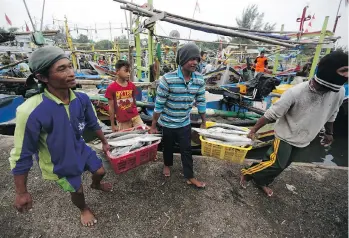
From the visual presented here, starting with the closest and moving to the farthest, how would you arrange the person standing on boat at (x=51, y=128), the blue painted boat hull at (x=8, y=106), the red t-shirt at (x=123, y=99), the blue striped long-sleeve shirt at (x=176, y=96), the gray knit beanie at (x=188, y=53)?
1. the person standing on boat at (x=51, y=128)
2. the gray knit beanie at (x=188, y=53)
3. the blue striped long-sleeve shirt at (x=176, y=96)
4. the red t-shirt at (x=123, y=99)
5. the blue painted boat hull at (x=8, y=106)

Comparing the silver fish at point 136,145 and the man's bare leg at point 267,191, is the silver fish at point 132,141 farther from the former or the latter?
the man's bare leg at point 267,191

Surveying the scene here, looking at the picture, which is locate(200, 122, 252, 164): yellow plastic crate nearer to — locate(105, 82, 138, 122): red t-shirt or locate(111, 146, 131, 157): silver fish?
locate(111, 146, 131, 157): silver fish

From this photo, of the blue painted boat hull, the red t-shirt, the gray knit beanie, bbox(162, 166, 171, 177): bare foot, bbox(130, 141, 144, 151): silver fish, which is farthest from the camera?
the blue painted boat hull

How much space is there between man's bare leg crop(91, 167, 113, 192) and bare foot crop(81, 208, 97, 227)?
0.34m

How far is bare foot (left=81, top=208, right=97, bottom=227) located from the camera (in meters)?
2.23

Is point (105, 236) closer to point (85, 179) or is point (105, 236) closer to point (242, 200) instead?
point (85, 179)

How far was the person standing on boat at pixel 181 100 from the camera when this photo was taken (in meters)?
2.37

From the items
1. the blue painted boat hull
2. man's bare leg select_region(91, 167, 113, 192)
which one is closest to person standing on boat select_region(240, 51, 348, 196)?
man's bare leg select_region(91, 167, 113, 192)

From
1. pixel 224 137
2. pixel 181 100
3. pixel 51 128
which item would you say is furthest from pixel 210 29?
pixel 51 128

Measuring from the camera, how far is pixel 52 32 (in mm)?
5422

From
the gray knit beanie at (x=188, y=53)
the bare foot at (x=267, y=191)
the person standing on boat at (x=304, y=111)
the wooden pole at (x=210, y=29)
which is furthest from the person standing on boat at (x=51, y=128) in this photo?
the bare foot at (x=267, y=191)

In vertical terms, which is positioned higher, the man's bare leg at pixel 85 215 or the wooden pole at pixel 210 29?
the wooden pole at pixel 210 29

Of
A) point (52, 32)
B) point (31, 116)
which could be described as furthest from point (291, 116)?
point (52, 32)

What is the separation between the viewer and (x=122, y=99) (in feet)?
11.7
